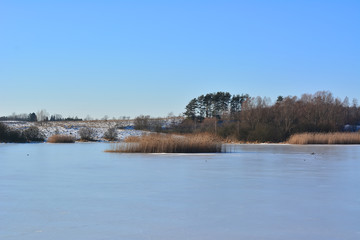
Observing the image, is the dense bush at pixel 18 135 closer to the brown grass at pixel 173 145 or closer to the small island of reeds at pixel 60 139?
the small island of reeds at pixel 60 139

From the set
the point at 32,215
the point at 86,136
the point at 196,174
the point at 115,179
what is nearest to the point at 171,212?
the point at 32,215

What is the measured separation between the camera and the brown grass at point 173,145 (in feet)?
50.1

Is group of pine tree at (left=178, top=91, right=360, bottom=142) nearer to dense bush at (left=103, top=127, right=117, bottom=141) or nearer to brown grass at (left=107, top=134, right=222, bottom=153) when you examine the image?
dense bush at (left=103, top=127, right=117, bottom=141)

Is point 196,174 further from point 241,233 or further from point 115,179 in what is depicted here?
point 241,233

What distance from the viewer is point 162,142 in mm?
15258

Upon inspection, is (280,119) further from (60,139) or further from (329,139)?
(60,139)

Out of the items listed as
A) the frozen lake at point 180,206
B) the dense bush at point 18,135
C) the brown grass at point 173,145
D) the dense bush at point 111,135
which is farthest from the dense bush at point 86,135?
the frozen lake at point 180,206

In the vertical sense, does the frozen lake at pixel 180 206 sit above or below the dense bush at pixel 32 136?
below

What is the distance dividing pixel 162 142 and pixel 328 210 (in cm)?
1067

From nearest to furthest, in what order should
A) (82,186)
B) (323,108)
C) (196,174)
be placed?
(82,186), (196,174), (323,108)

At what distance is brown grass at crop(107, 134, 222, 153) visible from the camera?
50.1 ft

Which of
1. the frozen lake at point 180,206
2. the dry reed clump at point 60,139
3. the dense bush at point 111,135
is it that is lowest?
the frozen lake at point 180,206

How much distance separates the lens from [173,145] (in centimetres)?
1523

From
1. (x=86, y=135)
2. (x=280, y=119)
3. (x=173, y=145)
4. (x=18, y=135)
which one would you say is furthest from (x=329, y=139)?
(x=18, y=135)
